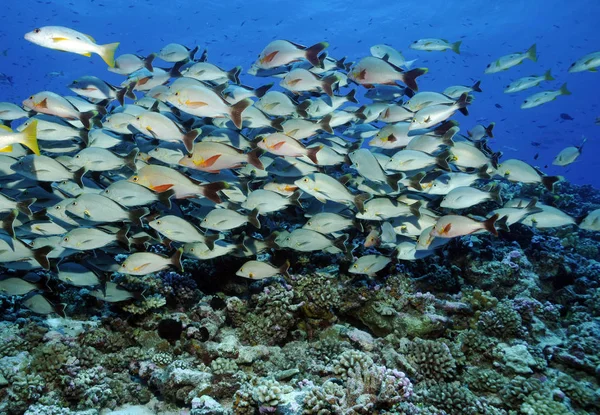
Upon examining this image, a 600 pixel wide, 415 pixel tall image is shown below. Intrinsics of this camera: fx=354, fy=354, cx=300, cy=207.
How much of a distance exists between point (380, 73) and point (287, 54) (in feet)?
4.90

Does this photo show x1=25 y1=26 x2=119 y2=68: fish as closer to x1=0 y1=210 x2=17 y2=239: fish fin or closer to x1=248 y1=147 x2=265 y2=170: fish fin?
x1=0 y1=210 x2=17 y2=239: fish fin

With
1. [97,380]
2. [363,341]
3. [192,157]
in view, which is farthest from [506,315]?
[97,380]

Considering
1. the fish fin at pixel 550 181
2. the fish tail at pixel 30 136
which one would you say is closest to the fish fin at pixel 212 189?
the fish tail at pixel 30 136

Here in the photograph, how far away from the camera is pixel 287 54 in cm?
561

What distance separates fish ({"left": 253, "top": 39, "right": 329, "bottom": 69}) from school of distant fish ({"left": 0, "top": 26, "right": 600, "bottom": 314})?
16 millimetres

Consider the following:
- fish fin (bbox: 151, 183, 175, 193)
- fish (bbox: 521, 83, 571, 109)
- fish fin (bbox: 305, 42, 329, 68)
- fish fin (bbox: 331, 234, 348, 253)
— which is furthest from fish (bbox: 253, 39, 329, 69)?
fish (bbox: 521, 83, 571, 109)

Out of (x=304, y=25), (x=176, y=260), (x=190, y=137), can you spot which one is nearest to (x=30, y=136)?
(x=190, y=137)

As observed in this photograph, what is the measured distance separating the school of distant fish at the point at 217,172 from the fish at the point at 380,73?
0.05 ft

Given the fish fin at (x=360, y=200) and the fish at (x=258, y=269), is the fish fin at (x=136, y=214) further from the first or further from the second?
the fish fin at (x=360, y=200)

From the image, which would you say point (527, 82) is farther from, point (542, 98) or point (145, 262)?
point (145, 262)

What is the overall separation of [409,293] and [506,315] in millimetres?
1476

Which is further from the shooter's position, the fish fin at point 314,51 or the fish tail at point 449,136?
the fish fin at point 314,51

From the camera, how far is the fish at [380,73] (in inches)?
216

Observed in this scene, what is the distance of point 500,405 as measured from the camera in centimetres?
443
